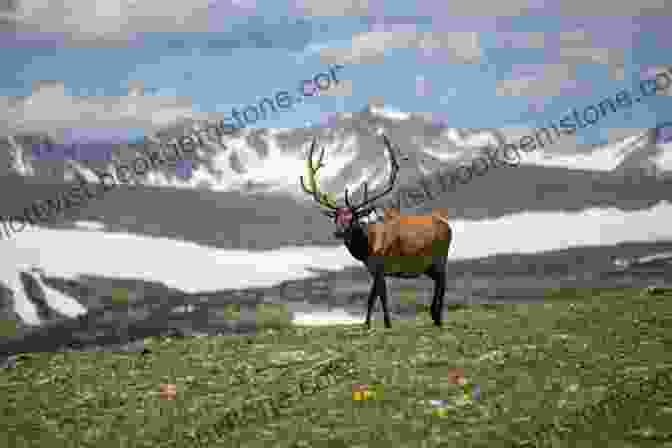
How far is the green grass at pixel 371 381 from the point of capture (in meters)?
10.7

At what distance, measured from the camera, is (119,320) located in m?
72.8

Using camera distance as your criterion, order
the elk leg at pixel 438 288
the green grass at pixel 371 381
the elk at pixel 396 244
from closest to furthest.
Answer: the green grass at pixel 371 381, the elk at pixel 396 244, the elk leg at pixel 438 288

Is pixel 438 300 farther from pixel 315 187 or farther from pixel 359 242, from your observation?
pixel 315 187

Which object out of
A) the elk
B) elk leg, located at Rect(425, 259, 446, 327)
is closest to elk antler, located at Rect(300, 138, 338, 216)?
the elk

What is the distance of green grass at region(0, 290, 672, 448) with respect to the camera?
10672 millimetres

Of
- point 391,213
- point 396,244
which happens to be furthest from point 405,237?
point 391,213

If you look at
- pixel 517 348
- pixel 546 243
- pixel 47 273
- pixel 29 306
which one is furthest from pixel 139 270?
pixel 517 348

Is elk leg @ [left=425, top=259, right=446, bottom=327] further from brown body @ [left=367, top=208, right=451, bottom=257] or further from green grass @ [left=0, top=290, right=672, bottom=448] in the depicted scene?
green grass @ [left=0, top=290, right=672, bottom=448]

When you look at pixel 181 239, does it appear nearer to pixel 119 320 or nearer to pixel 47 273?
pixel 47 273

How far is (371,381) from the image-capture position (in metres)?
13.7

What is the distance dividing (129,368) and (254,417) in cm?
617

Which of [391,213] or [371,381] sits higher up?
[391,213]

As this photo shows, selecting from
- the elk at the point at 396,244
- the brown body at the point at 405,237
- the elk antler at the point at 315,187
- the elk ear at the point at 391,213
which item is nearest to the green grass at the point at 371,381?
the elk at the point at 396,244

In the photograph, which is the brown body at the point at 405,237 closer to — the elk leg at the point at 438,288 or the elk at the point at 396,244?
the elk at the point at 396,244
